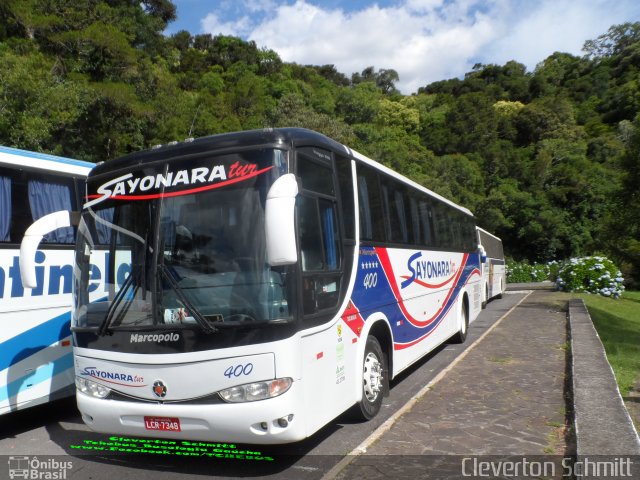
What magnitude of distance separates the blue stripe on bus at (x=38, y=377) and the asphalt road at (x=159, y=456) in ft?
1.80

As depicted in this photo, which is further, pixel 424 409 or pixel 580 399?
pixel 424 409

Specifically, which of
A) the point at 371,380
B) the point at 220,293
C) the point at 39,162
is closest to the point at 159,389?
the point at 220,293

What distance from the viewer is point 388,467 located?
16.3ft

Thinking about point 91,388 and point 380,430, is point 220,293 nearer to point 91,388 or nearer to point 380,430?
point 91,388

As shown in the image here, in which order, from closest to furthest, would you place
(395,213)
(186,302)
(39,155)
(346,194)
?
(186,302) → (346,194) → (39,155) → (395,213)

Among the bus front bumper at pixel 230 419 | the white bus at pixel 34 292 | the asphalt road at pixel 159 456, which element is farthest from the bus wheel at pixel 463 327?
the bus front bumper at pixel 230 419

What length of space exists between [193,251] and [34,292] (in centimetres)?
283

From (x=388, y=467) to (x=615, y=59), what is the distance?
130 meters

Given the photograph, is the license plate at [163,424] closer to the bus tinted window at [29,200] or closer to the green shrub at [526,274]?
the bus tinted window at [29,200]

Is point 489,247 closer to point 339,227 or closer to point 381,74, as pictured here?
point 339,227

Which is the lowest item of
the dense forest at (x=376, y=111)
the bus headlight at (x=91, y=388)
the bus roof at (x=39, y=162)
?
the bus headlight at (x=91, y=388)

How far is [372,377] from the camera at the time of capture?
6512 millimetres

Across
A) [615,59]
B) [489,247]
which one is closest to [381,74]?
[615,59]

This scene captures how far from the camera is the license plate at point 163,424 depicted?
476cm
